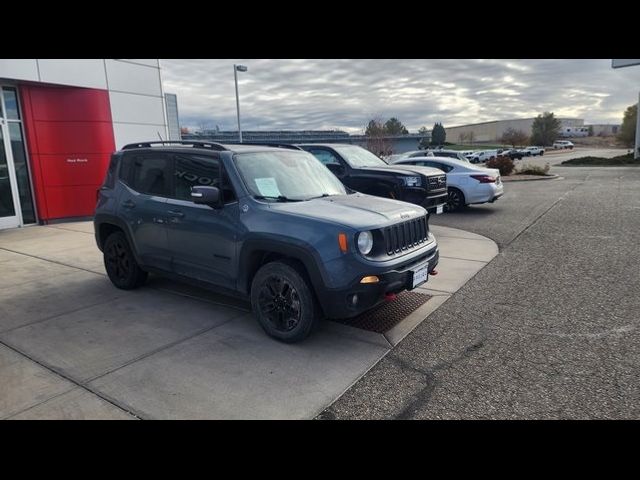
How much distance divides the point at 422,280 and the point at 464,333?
26.1 inches

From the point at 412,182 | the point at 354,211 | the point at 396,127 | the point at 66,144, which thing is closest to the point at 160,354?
the point at 354,211

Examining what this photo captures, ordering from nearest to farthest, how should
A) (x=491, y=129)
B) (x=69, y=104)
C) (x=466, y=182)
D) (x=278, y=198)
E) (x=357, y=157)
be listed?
(x=278, y=198) < (x=357, y=157) < (x=69, y=104) < (x=466, y=182) < (x=491, y=129)

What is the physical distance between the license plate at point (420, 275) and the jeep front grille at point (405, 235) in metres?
0.24

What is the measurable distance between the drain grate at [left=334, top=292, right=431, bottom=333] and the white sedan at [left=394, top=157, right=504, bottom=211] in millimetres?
6533

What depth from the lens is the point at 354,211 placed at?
4.13 m

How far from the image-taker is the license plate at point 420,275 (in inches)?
161

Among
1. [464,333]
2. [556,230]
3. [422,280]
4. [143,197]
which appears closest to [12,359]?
[143,197]

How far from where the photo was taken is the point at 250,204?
13.9 feet

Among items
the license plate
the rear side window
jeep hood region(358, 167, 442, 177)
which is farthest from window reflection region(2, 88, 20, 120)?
the license plate

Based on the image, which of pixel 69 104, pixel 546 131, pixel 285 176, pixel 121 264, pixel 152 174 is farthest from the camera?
pixel 546 131

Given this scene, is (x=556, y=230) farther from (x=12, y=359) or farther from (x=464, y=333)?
(x=12, y=359)

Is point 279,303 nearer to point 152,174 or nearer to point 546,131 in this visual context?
point 152,174

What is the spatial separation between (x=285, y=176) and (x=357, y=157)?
16.0ft

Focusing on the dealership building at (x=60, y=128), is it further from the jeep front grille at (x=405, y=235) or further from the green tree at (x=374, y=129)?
the green tree at (x=374, y=129)
